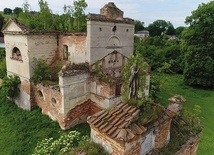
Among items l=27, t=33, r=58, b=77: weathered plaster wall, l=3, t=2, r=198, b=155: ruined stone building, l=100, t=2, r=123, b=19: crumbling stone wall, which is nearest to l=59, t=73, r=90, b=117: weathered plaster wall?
l=3, t=2, r=198, b=155: ruined stone building

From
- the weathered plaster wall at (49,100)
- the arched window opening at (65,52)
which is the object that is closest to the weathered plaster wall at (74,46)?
the arched window opening at (65,52)

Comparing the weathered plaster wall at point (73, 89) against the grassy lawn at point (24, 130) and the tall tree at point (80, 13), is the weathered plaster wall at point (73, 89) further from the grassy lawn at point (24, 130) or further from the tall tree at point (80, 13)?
the tall tree at point (80, 13)

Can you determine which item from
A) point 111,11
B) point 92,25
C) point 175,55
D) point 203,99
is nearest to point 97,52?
point 92,25

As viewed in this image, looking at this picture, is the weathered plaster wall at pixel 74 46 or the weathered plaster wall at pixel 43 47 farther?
the weathered plaster wall at pixel 74 46

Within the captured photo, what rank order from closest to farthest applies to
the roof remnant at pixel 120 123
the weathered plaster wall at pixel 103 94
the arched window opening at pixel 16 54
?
the roof remnant at pixel 120 123 < the weathered plaster wall at pixel 103 94 < the arched window opening at pixel 16 54

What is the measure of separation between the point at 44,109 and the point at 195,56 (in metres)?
21.6

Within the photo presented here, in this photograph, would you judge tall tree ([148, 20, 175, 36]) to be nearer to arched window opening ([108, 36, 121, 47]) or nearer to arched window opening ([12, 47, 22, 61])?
arched window opening ([108, 36, 121, 47])

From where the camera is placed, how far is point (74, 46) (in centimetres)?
1533

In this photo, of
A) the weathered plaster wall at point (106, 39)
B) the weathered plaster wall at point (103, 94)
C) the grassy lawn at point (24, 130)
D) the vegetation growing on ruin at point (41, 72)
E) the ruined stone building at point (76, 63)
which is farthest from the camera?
the vegetation growing on ruin at point (41, 72)

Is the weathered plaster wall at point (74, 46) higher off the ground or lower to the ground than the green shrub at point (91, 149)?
higher

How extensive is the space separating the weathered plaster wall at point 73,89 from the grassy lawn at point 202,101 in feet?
16.2

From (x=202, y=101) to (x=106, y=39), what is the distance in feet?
47.5

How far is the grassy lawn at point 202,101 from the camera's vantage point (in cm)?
1387

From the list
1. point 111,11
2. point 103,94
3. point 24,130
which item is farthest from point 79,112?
point 111,11
